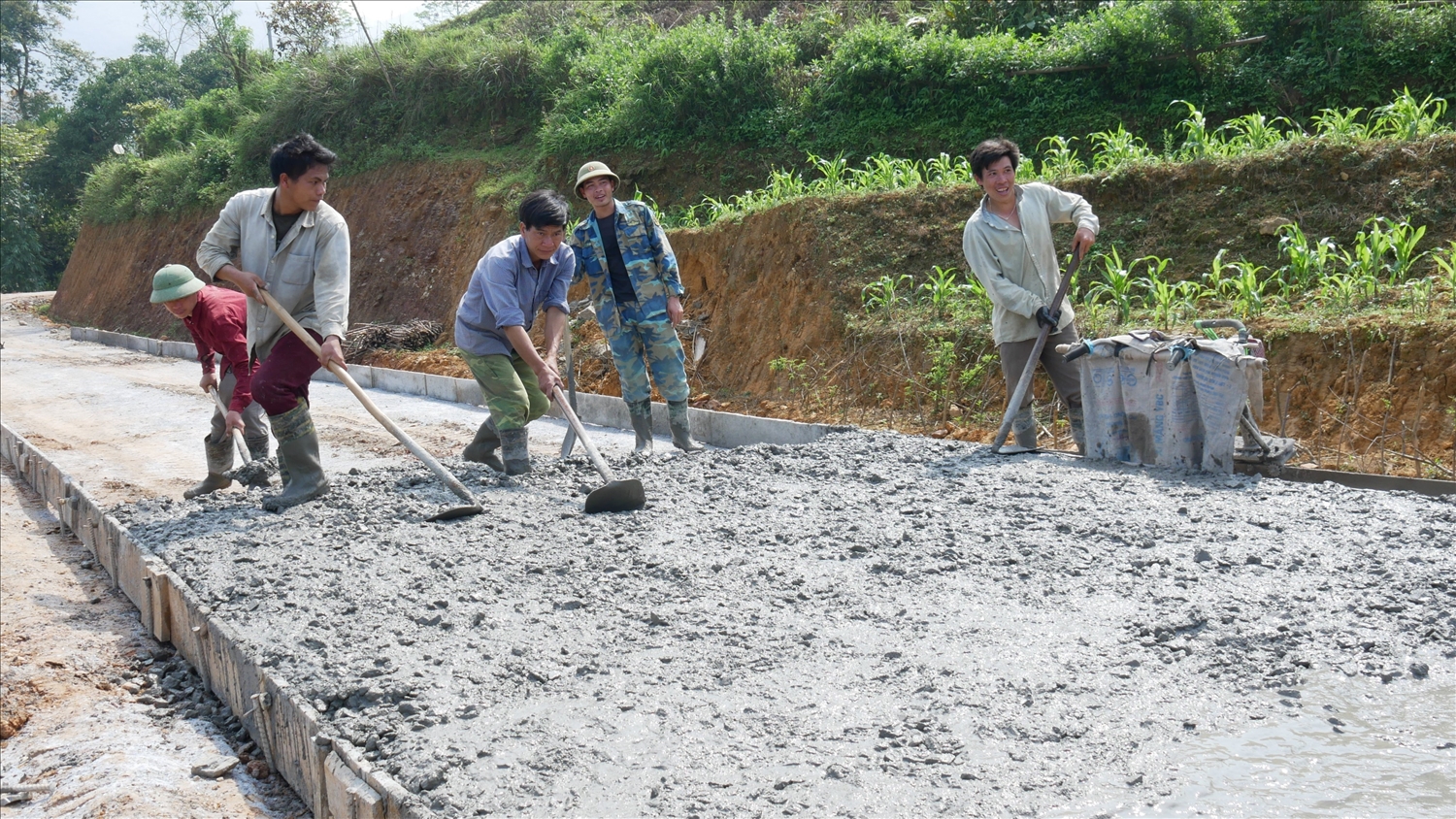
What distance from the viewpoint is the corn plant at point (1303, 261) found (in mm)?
6145

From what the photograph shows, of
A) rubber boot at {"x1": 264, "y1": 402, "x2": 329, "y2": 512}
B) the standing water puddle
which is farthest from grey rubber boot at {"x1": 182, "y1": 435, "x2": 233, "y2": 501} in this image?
the standing water puddle

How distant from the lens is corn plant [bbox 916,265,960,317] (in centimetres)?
768

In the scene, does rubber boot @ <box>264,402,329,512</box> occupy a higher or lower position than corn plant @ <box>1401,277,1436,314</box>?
lower

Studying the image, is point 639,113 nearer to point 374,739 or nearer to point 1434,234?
point 1434,234

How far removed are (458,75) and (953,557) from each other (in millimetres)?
16581

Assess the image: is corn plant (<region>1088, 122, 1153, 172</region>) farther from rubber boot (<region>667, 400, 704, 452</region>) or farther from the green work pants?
the green work pants

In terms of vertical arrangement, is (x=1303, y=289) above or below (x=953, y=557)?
above

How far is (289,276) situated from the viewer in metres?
4.82

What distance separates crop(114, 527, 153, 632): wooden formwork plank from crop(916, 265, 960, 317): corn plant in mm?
5245

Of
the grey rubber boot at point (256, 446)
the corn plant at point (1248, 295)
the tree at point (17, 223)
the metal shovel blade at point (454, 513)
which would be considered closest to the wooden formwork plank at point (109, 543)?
the grey rubber boot at point (256, 446)

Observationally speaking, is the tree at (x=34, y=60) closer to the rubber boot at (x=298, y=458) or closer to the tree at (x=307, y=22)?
the tree at (x=307, y=22)

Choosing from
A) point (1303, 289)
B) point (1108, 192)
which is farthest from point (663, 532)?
point (1108, 192)

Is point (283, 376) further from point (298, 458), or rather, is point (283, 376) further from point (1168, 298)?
point (1168, 298)

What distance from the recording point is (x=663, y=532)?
14.3ft
